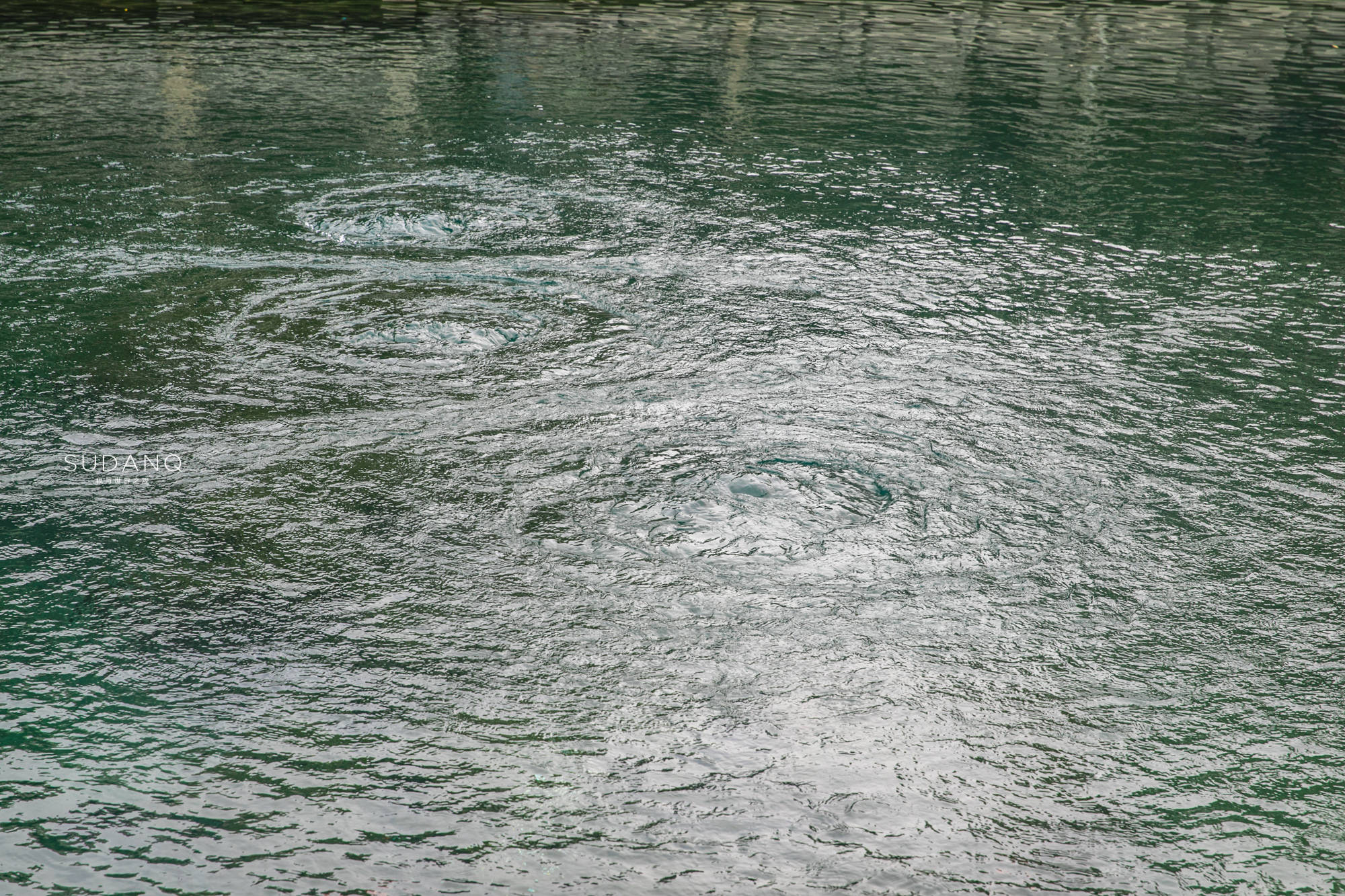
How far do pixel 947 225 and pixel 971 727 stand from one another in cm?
636

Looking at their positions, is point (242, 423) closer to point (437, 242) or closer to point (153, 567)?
point (153, 567)

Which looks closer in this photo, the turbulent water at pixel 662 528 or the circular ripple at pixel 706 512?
the turbulent water at pixel 662 528

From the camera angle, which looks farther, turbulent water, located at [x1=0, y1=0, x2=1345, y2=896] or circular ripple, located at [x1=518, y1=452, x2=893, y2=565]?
circular ripple, located at [x1=518, y1=452, x2=893, y2=565]

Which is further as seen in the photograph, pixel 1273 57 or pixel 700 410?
pixel 1273 57

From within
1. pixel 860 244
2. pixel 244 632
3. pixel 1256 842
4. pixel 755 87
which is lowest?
pixel 1256 842

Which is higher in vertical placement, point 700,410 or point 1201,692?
point 700,410

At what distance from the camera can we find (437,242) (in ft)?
27.3

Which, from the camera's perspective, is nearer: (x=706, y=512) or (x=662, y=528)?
(x=662, y=528)

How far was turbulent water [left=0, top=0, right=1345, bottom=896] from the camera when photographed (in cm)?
332

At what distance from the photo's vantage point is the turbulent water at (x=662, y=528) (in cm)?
332

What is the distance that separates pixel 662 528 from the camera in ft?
15.6

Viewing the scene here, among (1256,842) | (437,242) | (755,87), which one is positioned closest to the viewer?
(1256,842)

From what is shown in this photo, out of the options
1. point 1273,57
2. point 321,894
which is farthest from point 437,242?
point 1273,57

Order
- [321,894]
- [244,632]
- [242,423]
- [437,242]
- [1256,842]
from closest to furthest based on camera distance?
[321,894] < [1256,842] < [244,632] < [242,423] < [437,242]
